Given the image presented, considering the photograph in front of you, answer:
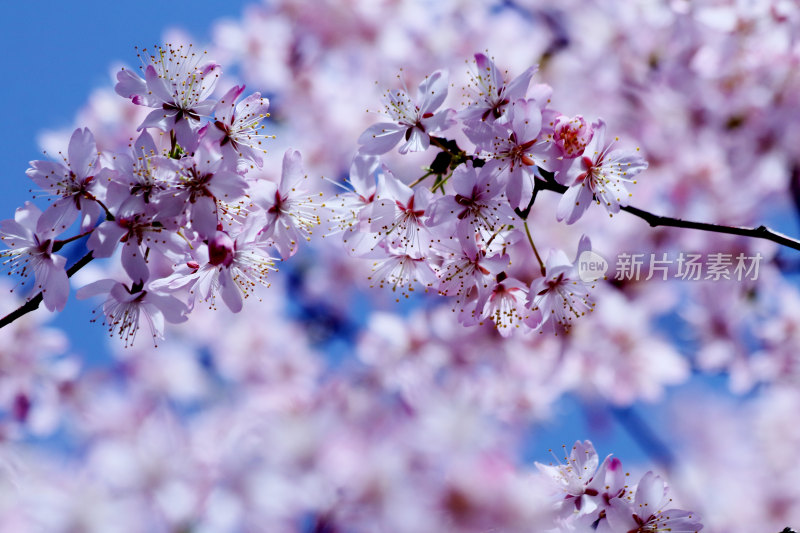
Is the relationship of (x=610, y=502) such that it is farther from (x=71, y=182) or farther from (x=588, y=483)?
(x=71, y=182)

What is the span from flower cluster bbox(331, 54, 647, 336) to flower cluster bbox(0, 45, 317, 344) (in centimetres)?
19

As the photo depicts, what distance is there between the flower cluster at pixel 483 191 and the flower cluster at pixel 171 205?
0.19 meters

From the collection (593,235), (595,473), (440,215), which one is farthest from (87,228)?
(593,235)

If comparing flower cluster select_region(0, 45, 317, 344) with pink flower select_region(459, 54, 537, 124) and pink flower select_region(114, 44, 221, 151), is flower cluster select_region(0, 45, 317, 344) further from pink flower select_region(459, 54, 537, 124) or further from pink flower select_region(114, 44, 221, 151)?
pink flower select_region(459, 54, 537, 124)

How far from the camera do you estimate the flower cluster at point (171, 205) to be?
137cm

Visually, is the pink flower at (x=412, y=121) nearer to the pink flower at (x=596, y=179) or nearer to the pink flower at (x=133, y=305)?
the pink flower at (x=596, y=179)

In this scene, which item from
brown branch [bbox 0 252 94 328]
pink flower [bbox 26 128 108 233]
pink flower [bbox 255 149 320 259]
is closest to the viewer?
brown branch [bbox 0 252 94 328]

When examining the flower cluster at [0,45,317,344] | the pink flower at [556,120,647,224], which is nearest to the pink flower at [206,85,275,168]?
the flower cluster at [0,45,317,344]

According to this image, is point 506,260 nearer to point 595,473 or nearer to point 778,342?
Result: point 595,473

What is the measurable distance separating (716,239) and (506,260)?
13.7 ft

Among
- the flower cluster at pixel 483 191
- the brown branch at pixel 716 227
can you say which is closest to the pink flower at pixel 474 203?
the flower cluster at pixel 483 191

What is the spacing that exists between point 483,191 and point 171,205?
2.10 ft

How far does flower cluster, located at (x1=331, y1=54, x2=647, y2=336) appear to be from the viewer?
146 centimetres

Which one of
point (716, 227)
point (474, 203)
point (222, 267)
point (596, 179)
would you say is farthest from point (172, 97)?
point (716, 227)
